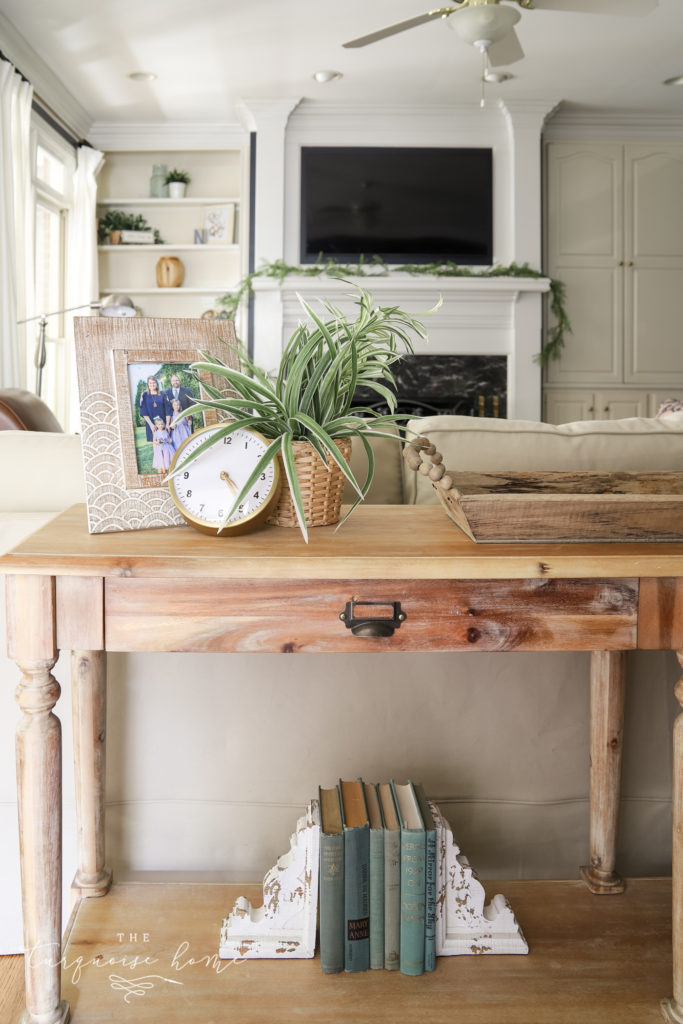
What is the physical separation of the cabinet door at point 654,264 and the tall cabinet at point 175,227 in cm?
275

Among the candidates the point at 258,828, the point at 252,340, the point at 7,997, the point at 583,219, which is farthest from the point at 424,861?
the point at 583,219

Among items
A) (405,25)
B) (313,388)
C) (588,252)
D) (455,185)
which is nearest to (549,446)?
(313,388)

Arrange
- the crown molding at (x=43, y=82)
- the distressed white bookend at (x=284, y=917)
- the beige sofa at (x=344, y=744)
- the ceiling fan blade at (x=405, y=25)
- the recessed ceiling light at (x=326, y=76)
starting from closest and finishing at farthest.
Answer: the distressed white bookend at (x=284, y=917), the beige sofa at (x=344, y=744), the ceiling fan blade at (x=405, y=25), the crown molding at (x=43, y=82), the recessed ceiling light at (x=326, y=76)

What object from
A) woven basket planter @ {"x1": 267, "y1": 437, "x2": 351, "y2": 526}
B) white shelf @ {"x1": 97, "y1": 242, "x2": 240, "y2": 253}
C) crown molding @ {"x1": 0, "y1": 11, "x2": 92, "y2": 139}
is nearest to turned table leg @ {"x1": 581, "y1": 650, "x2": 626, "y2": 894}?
woven basket planter @ {"x1": 267, "y1": 437, "x2": 351, "y2": 526}

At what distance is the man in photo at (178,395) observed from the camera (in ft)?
3.62

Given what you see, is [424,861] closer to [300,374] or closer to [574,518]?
[574,518]

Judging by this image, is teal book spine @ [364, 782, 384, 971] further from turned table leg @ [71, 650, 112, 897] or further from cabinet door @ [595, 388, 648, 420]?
cabinet door @ [595, 388, 648, 420]

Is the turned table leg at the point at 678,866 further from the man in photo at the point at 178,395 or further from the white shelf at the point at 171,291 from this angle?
the white shelf at the point at 171,291

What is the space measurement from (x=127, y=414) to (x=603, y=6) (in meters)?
2.95

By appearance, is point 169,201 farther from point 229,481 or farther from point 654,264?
point 229,481

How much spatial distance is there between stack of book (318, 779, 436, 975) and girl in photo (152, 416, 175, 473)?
584 millimetres

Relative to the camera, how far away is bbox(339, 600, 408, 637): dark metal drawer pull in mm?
966

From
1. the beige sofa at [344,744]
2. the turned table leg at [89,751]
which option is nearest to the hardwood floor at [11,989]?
the beige sofa at [344,744]

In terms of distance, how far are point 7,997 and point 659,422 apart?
1.45 metres
